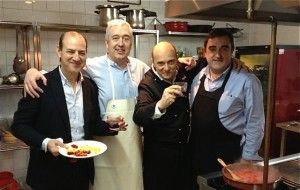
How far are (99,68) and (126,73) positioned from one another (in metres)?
0.17

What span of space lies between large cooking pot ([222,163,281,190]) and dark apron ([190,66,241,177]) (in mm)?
495

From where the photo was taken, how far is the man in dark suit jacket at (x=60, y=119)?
1600 millimetres

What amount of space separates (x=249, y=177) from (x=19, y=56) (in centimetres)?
230

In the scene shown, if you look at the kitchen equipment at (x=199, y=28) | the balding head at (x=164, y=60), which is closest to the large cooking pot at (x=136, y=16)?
the kitchen equipment at (x=199, y=28)

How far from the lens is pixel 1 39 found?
9.27 feet

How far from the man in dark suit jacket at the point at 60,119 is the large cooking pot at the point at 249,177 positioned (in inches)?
32.9

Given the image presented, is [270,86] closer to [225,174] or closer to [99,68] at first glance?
[225,174]

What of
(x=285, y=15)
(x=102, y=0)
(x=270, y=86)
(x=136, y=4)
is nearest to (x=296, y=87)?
(x=136, y=4)

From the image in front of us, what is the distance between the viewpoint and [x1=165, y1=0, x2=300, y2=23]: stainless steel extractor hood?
2.89ft

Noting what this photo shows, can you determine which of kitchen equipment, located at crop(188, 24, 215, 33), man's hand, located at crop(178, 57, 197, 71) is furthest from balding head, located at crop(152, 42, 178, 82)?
kitchen equipment, located at crop(188, 24, 215, 33)

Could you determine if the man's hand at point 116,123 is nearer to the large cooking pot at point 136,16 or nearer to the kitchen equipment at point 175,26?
the large cooking pot at point 136,16

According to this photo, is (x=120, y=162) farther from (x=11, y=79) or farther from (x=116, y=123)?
(x=11, y=79)

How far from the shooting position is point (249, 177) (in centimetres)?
117

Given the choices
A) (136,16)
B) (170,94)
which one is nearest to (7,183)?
(170,94)
